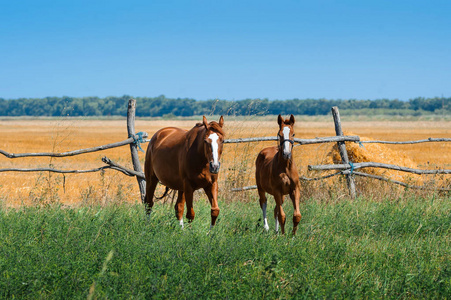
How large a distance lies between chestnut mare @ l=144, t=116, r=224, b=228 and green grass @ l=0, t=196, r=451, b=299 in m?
0.46

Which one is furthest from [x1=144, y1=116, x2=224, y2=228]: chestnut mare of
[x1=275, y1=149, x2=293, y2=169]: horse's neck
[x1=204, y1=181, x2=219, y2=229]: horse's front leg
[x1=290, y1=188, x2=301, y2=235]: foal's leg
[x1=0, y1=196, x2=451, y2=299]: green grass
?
[x1=290, y1=188, x2=301, y2=235]: foal's leg

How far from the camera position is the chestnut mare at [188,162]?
19.7ft

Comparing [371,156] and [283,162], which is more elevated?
[283,162]

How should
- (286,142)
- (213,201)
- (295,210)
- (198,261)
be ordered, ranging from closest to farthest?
(198,261) < (213,201) < (286,142) < (295,210)

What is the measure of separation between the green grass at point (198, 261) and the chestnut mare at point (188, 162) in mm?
459

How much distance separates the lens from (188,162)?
6.42 meters

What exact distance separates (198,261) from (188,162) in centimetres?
169

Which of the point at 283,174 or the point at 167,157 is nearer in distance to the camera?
the point at 283,174

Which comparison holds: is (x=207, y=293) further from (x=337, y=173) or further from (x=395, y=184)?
(x=395, y=184)

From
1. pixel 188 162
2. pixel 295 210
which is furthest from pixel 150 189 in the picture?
pixel 295 210

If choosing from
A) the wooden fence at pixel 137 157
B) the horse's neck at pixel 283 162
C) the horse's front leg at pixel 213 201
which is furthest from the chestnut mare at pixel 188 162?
the wooden fence at pixel 137 157

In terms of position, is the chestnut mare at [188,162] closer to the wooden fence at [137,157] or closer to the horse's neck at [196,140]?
the horse's neck at [196,140]

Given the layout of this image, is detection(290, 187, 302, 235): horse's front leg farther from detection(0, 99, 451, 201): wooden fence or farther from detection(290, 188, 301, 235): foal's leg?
detection(0, 99, 451, 201): wooden fence

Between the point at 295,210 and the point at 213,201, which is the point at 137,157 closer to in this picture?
the point at 213,201
